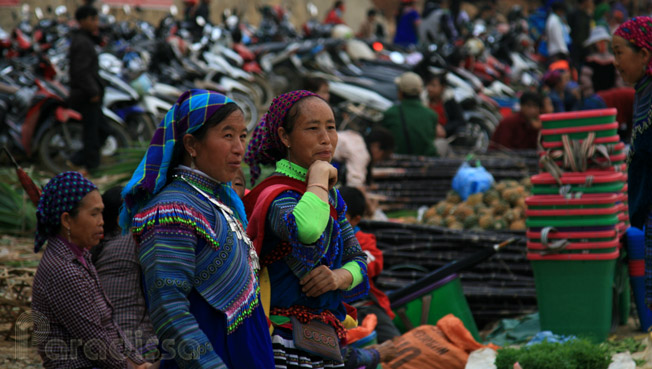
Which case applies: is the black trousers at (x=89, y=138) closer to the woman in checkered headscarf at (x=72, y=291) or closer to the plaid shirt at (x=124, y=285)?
the plaid shirt at (x=124, y=285)

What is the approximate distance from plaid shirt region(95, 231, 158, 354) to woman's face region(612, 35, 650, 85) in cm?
227

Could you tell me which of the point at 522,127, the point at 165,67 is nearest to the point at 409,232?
the point at 522,127

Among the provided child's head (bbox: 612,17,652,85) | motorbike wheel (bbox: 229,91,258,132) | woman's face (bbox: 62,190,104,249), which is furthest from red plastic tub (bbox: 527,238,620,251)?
motorbike wheel (bbox: 229,91,258,132)

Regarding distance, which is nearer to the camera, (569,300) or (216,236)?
(216,236)

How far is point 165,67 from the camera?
12.6 m

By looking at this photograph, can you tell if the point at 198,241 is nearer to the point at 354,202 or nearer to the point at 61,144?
the point at 354,202

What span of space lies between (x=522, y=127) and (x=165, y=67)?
18.6ft

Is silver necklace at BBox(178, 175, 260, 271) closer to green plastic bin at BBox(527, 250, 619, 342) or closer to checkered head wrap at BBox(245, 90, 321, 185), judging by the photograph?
checkered head wrap at BBox(245, 90, 321, 185)

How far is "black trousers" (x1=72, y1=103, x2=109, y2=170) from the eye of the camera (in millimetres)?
8586

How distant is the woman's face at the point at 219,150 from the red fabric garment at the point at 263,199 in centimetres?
20

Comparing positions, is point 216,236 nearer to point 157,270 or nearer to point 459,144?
point 157,270

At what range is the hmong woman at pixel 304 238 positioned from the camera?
8.49 ft

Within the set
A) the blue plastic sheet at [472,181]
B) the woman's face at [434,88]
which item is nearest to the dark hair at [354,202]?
the blue plastic sheet at [472,181]

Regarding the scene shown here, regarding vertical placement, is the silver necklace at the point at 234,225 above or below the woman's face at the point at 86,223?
above
